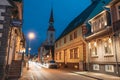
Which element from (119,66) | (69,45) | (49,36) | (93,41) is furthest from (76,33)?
(49,36)

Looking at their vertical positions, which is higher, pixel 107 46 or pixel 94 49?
pixel 107 46

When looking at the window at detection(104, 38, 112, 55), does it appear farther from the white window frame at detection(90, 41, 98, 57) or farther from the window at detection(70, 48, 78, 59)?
the window at detection(70, 48, 78, 59)

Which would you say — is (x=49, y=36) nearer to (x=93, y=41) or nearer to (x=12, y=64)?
(x=93, y=41)

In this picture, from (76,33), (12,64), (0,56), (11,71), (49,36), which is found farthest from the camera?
(49,36)

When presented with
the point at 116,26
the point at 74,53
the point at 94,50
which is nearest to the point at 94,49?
the point at 94,50

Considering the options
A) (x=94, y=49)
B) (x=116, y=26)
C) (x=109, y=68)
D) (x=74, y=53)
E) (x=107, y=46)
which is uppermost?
(x=116, y=26)

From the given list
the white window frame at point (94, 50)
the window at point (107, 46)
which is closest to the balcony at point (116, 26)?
the window at point (107, 46)

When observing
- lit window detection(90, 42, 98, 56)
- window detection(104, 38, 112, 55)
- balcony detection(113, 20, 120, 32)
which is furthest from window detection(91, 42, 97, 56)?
balcony detection(113, 20, 120, 32)

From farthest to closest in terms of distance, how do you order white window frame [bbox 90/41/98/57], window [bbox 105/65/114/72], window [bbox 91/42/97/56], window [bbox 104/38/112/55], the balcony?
window [bbox 91/42/97/56] → white window frame [bbox 90/41/98/57] → window [bbox 104/38/112/55] → window [bbox 105/65/114/72] → the balcony

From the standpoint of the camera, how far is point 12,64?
18688 millimetres

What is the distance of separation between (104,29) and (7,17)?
14352mm

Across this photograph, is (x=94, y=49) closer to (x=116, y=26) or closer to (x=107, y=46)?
(x=107, y=46)

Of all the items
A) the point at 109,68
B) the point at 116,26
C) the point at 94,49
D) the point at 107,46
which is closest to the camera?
the point at 116,26

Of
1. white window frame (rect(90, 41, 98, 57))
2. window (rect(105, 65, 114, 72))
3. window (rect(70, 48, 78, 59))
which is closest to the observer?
window (rect(105, 65, 114, 72))
